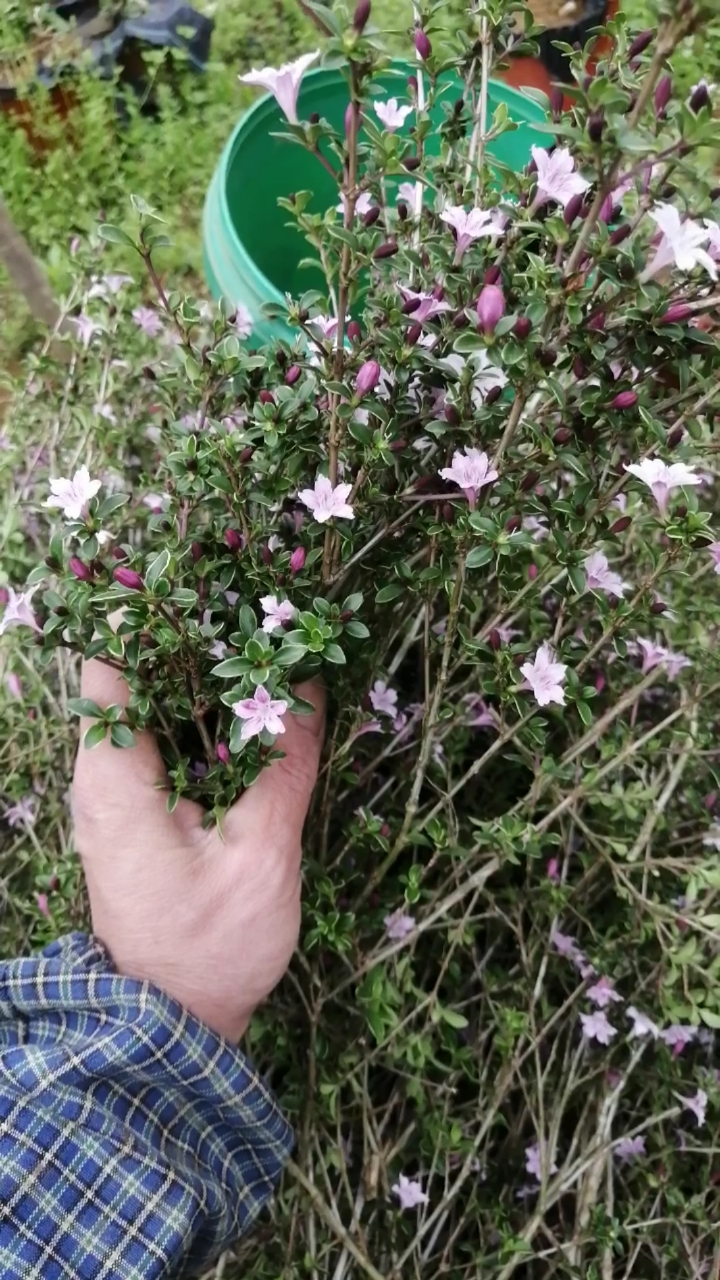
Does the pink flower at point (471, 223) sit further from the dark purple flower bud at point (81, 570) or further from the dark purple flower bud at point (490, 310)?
the dark purple flower bud at point (81, 570)

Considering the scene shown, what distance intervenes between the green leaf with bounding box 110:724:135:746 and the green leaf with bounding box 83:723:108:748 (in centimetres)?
1

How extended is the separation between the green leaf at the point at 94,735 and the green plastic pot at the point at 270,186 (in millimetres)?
981

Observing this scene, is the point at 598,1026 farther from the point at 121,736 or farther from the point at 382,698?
the point at 121,736

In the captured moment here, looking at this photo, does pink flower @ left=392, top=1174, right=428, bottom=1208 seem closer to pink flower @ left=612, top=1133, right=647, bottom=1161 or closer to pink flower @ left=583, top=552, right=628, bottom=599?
pink flower @ left=612, top=1133, right=647, bottom=1161

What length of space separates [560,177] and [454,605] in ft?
1.34

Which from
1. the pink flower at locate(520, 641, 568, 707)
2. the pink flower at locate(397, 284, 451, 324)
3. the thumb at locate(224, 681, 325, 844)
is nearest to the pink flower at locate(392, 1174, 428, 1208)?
the thumb at locate(224, 681, 325, 844)

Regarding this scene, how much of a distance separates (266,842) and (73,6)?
335 centimetres

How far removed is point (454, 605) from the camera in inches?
38.3

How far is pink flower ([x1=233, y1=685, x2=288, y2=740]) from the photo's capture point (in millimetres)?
871

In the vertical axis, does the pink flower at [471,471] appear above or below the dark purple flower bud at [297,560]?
above

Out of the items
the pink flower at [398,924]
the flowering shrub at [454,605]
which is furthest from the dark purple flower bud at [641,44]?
the pink flower at [398,924]

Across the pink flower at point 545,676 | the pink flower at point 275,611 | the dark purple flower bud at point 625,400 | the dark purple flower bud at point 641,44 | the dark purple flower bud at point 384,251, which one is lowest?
the pink flower at point 545,676

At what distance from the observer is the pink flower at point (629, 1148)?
4.51ft

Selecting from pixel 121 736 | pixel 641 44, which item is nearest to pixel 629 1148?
pixel 121 736
